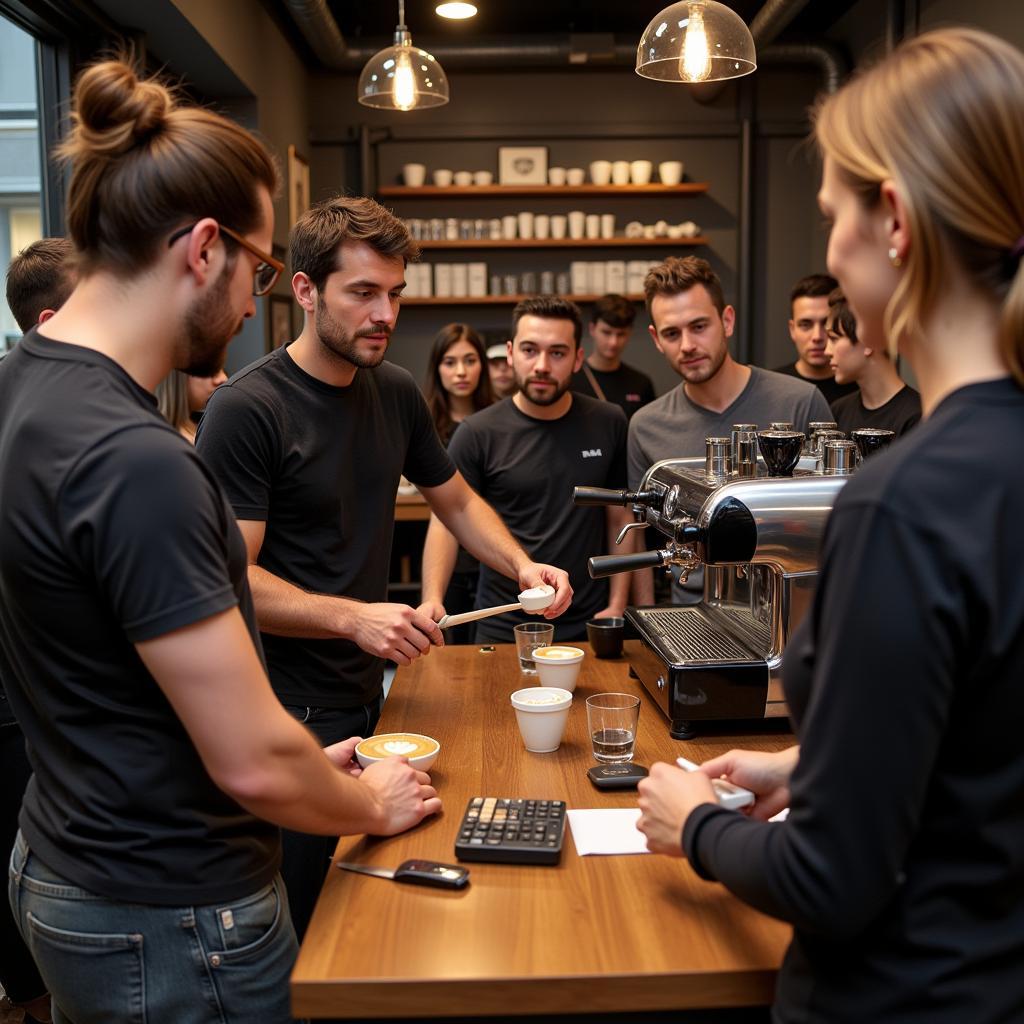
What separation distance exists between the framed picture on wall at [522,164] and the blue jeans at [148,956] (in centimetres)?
618

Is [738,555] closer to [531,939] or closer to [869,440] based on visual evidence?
[869,440]

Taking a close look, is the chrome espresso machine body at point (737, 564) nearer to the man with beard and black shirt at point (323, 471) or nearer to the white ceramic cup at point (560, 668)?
the white ceramic cup at point (560, 668)

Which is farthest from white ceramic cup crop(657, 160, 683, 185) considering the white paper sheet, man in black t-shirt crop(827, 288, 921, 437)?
the white paper sheet

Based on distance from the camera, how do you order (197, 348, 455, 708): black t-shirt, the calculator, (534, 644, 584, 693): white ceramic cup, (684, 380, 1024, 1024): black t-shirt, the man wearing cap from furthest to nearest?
the man wearing cap → (197, 348, 455, 708): black t-shirt → (534, 644, 584, 693): white ceramic cup → the calculator → (684, 380, 1024, 1024): black t-shirt

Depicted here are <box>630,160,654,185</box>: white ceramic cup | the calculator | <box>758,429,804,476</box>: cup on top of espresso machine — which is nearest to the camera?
the calculator

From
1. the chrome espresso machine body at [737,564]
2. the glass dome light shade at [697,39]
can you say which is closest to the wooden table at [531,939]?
the chrome espresso machine body at [737,564]

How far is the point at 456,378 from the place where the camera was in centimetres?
484

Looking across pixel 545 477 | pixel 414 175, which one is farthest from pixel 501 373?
pixel 545 477

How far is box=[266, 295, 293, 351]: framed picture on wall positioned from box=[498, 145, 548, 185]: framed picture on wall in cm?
168

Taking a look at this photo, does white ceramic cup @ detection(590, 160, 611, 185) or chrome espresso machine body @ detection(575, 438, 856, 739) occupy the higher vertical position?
white ceramic cup @ detection(590, 160, 611, 185)

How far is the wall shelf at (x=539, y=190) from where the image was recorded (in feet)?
21.9

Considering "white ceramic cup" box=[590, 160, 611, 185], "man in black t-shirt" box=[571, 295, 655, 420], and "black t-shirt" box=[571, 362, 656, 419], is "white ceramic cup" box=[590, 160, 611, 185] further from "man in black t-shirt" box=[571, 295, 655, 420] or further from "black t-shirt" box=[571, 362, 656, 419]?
"black t-shirt" box=[571, 362, 656, 419]

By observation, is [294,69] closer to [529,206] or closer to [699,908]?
[529,206]

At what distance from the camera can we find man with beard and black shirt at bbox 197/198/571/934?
2.07m
